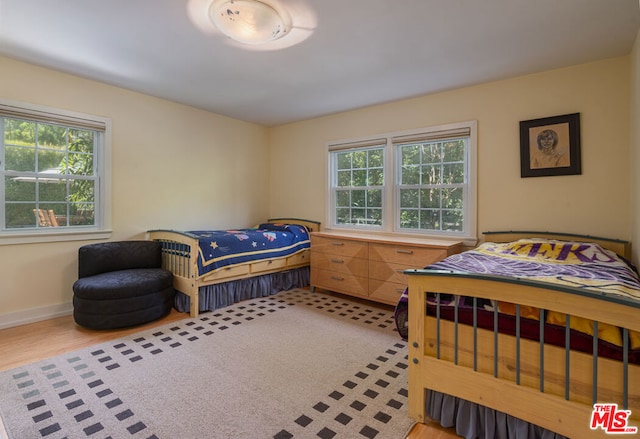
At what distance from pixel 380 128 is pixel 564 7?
2.11m

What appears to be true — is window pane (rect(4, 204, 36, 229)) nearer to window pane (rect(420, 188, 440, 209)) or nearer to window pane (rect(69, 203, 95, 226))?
window pane (rect(69, 203, 95, 226))

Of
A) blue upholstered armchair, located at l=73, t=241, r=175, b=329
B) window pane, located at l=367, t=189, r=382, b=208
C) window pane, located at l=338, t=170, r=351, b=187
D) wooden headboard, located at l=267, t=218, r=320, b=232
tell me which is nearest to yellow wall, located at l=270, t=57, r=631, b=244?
window pane, located at l=338, t=170, r=351, b=187

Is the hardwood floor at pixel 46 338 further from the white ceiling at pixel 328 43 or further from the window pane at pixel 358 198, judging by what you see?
the window pane at pixel 358 198

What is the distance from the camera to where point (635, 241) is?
2.27 metres

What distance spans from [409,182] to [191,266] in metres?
2.62

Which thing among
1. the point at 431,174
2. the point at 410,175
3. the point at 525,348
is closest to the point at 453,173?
the point at 431,174

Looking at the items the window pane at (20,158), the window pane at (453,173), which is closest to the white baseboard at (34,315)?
the window pane at (20,158)

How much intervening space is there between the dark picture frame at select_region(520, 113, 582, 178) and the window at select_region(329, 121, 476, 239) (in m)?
0.46

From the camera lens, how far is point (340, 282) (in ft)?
11.8

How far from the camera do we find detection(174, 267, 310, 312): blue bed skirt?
320 cm

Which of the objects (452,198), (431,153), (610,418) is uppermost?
(431,153)

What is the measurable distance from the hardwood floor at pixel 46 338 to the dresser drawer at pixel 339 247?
5.56ft

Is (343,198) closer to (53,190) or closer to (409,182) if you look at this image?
(409,182)

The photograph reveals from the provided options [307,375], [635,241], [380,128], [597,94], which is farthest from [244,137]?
[635,241]
